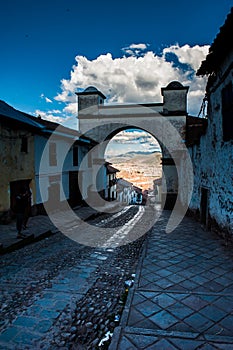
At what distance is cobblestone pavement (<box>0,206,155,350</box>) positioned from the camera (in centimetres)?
304

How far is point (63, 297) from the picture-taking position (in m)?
3.97

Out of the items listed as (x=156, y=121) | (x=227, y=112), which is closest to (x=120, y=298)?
(x=227, y=112)

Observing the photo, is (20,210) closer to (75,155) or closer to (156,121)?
(75,155)

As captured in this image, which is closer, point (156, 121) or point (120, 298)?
point (120, 298)

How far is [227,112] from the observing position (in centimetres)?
640

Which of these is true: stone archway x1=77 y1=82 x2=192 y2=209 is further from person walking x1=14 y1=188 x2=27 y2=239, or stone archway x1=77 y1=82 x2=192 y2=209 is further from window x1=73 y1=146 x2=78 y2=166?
person walking x1=14 y1=188 x2=27 y2=239

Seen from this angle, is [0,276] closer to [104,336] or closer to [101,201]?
[104,336]

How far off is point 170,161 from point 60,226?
849 centimetres

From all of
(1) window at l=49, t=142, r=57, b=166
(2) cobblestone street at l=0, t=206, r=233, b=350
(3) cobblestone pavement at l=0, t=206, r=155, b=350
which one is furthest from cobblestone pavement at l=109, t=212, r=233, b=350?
(1) window at l=49, t=142, r=57, b=166

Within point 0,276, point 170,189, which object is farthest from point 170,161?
point 0,276

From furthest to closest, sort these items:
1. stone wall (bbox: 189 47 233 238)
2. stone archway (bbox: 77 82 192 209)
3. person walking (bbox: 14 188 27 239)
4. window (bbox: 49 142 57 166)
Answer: stone archway (bbox: 77 82 192 209), window (bbox: 49 142 57 166), person walking (bbox: 14 188 27 239), stone wall (bbox: 189 47 233 238)

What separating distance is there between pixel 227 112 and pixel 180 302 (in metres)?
5.05

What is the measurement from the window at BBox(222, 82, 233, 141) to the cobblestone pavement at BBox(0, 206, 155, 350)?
403 cm

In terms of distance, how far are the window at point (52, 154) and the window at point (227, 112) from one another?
9.04m
